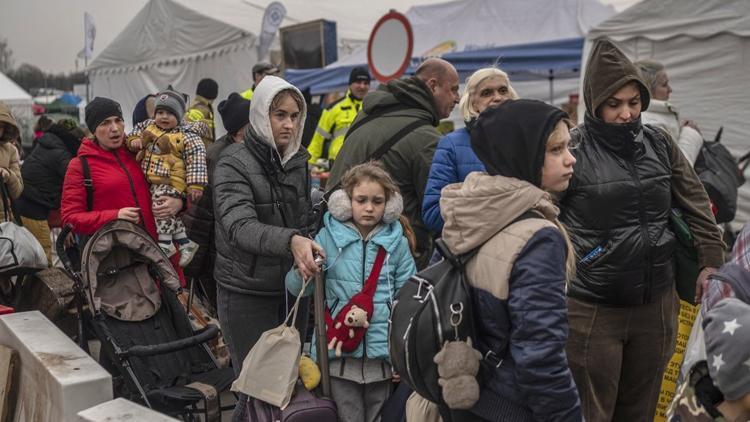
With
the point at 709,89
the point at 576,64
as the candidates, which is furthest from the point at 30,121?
the point at 709,89

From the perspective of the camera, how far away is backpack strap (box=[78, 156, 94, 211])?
501 centimetres

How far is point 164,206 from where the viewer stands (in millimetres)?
5359

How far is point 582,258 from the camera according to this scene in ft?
12.0

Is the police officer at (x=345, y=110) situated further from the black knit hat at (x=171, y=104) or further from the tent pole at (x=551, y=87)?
the tent pole at (x=551, y=87)

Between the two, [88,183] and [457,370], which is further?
[88,183]

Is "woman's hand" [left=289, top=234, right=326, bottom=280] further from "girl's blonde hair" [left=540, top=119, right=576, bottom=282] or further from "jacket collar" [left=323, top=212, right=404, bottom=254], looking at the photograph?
"girl's blonde hair" [left=540, top=119, right=576, bottom=282]

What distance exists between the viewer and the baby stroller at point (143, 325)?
4.38 m

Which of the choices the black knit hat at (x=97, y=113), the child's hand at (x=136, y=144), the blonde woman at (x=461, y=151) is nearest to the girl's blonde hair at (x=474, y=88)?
the blonde woman at (x=461, y=151)

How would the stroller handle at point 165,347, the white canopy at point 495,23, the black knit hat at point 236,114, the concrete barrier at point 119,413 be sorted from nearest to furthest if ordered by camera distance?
the concrete barrier at point 119,413
the stroller handle at point 165,347
the black knit hat at point 236,114
the white canopy at point 495,23

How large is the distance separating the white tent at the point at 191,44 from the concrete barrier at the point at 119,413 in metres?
15.0

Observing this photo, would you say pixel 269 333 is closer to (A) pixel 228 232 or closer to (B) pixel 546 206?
(A) pixel 228 232

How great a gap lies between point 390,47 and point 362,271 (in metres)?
4.93

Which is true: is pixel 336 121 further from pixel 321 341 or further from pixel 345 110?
pixel 321 341

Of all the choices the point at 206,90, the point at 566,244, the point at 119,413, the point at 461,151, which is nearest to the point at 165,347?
the point at 119,413
